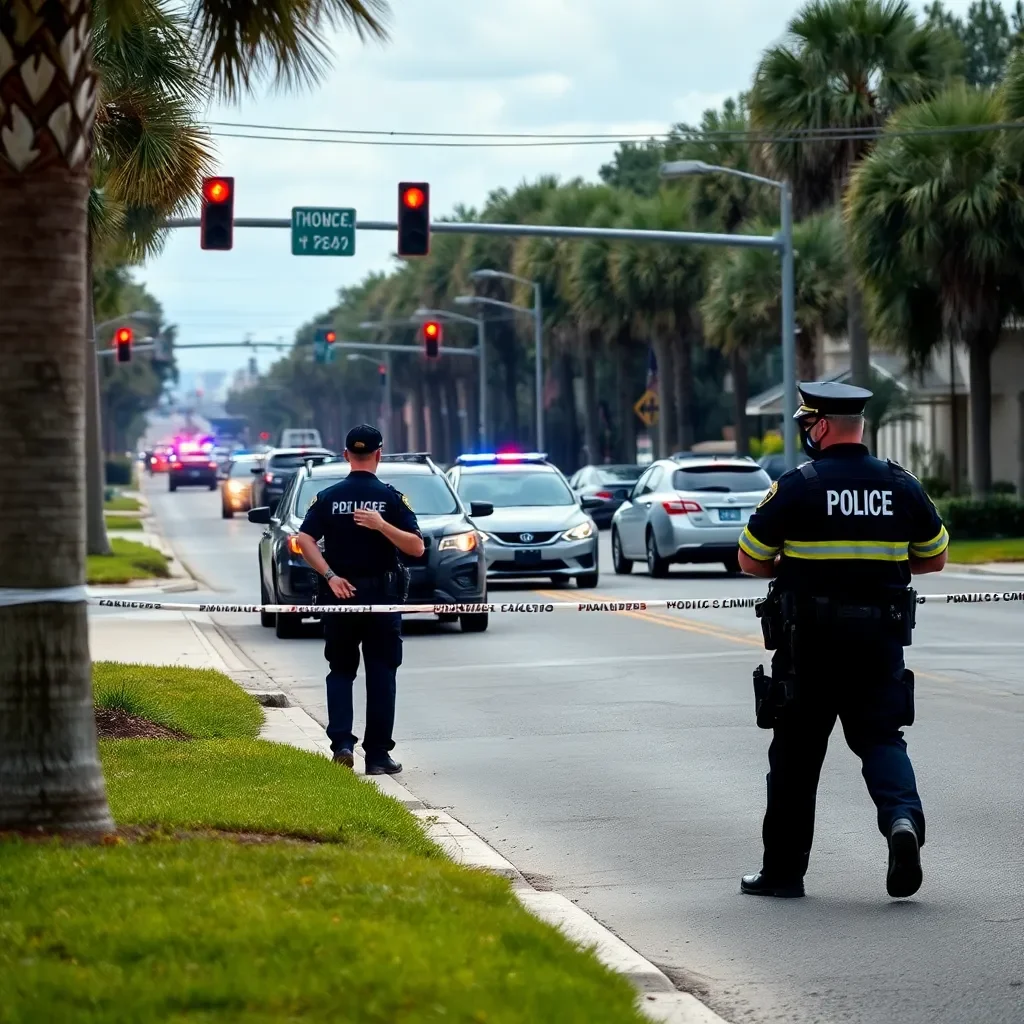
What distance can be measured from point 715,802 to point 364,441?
2.71 meters

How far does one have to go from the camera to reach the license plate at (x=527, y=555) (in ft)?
84.8

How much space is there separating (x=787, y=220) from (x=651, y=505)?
32.0ft

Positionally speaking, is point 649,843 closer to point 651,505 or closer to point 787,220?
point 651,505

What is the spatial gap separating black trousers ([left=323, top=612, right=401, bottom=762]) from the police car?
14.5 meters

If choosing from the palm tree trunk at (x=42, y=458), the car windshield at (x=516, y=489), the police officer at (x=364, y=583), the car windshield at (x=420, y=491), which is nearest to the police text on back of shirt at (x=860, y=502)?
the palm tree trunk at (x=42, y=458)

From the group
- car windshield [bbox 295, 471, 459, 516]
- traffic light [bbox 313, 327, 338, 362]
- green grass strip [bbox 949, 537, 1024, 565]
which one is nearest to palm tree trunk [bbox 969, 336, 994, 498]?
green grass strip [bbox 949, 537, 1024, 565]

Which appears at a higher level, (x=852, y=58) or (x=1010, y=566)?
(x=852, y=58)

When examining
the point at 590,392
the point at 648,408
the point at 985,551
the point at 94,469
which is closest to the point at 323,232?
the point at 94,469

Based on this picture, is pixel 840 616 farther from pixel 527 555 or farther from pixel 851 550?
pixel 527 555

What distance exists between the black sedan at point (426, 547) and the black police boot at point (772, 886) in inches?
460

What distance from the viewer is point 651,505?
2919 centimetres

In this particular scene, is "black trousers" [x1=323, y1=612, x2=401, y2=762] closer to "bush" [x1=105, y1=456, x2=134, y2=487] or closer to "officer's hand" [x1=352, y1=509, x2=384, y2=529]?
"officer's hand" [x1=352, y1=509, x2=384, y2=529]

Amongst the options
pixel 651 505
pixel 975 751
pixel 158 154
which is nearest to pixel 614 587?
pixel 651 505

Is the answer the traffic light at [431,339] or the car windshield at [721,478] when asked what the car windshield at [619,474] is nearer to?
the traffic light at [431,339]
